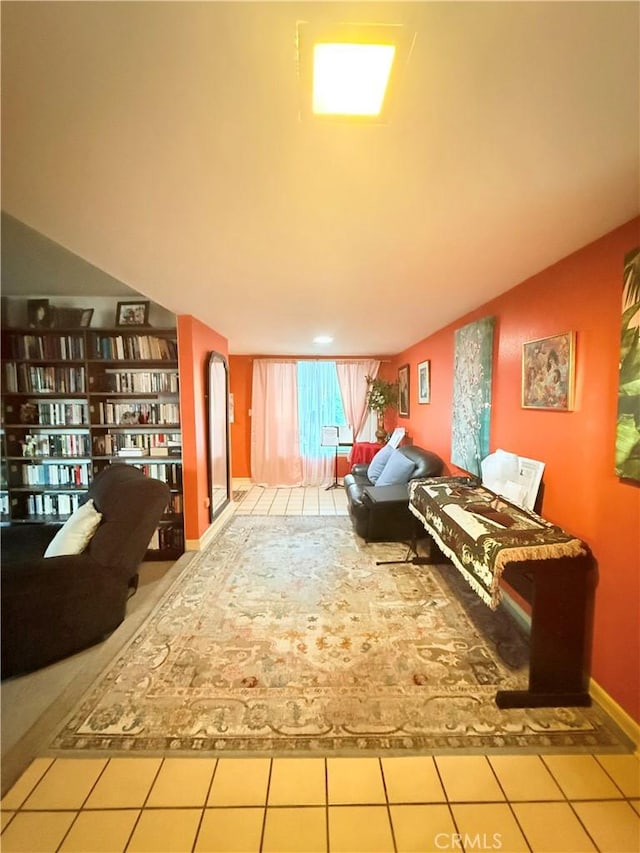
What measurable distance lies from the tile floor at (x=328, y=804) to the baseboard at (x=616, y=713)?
80 millimetres

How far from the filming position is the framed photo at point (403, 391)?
5125 mm

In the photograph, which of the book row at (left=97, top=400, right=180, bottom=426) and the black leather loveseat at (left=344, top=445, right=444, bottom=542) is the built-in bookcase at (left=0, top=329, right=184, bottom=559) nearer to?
the book row at (left=97, top=400, right=180, bottom=426)

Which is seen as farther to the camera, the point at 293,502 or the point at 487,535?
the point at 293,502

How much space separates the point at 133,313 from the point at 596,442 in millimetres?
3614

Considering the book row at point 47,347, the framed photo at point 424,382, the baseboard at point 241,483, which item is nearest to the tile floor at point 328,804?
the book row at point 47,347

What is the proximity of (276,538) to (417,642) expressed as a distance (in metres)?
1.88

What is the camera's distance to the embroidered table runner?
1.62 metres

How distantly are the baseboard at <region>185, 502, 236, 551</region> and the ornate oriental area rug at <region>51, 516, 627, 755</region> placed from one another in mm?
512

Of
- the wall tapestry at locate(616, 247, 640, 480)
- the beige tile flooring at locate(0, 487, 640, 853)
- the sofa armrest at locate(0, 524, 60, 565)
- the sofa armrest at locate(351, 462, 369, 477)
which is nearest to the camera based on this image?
the beige tile flooring at locate(0, 487, 640, 853)

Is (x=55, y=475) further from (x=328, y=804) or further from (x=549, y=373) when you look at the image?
(x=549, y=373)

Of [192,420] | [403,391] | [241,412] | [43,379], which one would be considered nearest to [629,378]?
[192,420]

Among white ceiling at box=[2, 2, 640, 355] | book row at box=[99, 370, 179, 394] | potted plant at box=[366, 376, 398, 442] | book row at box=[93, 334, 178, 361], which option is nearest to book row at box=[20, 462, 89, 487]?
book row at box=[99, 370, 179, 394]

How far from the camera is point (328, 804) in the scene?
121 centimetres

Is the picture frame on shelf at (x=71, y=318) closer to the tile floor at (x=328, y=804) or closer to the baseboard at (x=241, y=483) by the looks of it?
the tile floor at (x=328, y=804)
